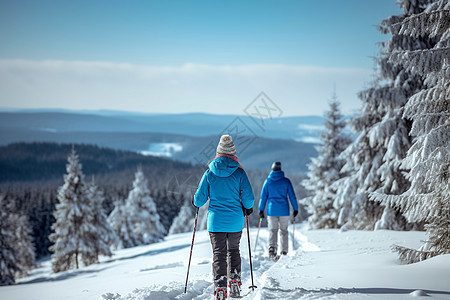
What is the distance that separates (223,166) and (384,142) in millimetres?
10364

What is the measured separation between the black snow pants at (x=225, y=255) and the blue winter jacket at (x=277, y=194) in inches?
133

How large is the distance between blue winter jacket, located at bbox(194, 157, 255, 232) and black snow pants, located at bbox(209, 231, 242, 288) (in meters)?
0.11

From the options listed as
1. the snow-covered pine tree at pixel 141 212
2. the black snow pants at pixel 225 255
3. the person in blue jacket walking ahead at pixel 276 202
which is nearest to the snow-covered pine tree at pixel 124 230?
the snow-covered pine tree at pixel 141 212

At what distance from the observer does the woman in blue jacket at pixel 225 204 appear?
4742 millimetres

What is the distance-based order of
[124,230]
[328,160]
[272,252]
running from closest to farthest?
[272,252] → [328,160] → [124,230]

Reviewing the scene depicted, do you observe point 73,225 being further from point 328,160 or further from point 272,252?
point 272,252

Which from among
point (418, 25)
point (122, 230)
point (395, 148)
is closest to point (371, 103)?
point (395, 148)

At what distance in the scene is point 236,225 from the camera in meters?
4.79

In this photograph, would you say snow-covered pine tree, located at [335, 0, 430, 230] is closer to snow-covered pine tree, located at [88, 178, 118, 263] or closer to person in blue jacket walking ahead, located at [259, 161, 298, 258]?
person in blue jacket walking ahead, located at [259, 161, 298, 258]

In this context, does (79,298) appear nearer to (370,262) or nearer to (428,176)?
(370,262)

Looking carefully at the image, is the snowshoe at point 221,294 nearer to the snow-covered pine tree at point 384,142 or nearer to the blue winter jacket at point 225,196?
the blue winter jacket at point 225,196

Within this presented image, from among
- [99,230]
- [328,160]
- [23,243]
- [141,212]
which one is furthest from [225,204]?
[23,243]

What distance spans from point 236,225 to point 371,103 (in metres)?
10.1

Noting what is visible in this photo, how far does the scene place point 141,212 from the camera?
3672 cm
